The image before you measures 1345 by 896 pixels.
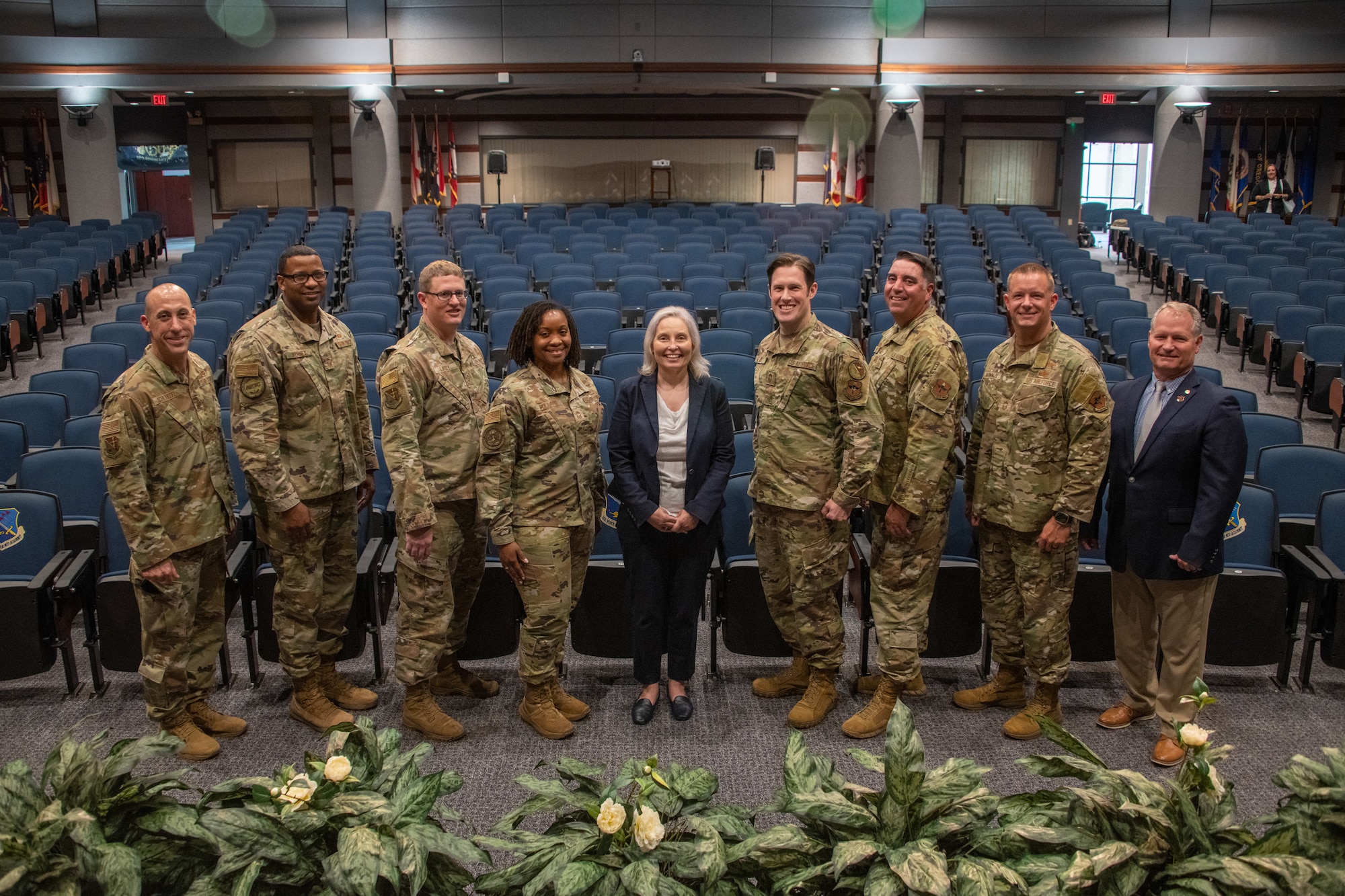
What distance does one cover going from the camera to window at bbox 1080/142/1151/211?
2059 centimetres

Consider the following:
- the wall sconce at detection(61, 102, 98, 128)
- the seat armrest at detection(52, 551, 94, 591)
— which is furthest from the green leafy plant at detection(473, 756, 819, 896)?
the wall sconce at detection(61, 102, 98, 128)

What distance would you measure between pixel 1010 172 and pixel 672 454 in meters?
18.2

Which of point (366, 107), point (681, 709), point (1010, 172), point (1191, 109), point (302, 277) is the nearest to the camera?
point (302, 277)

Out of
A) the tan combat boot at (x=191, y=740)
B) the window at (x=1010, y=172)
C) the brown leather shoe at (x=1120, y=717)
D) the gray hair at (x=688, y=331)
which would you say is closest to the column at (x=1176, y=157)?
the window at (x=1010, y=172)

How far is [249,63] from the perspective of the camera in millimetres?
15812

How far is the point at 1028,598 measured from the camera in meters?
3.28

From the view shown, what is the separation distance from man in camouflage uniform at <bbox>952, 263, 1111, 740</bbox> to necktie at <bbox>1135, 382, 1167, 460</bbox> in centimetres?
16

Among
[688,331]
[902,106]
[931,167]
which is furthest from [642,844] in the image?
[931,167]

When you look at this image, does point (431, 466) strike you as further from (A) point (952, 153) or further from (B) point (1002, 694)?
(A) point (952, 153)

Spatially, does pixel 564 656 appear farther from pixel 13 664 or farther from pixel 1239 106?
pixel 1239 106

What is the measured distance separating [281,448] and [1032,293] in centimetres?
240

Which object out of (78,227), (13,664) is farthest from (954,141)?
(13,664)

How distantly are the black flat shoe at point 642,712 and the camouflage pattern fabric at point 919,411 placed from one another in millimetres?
1036

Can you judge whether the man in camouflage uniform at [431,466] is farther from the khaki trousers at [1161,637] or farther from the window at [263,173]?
the window at [263,173]
